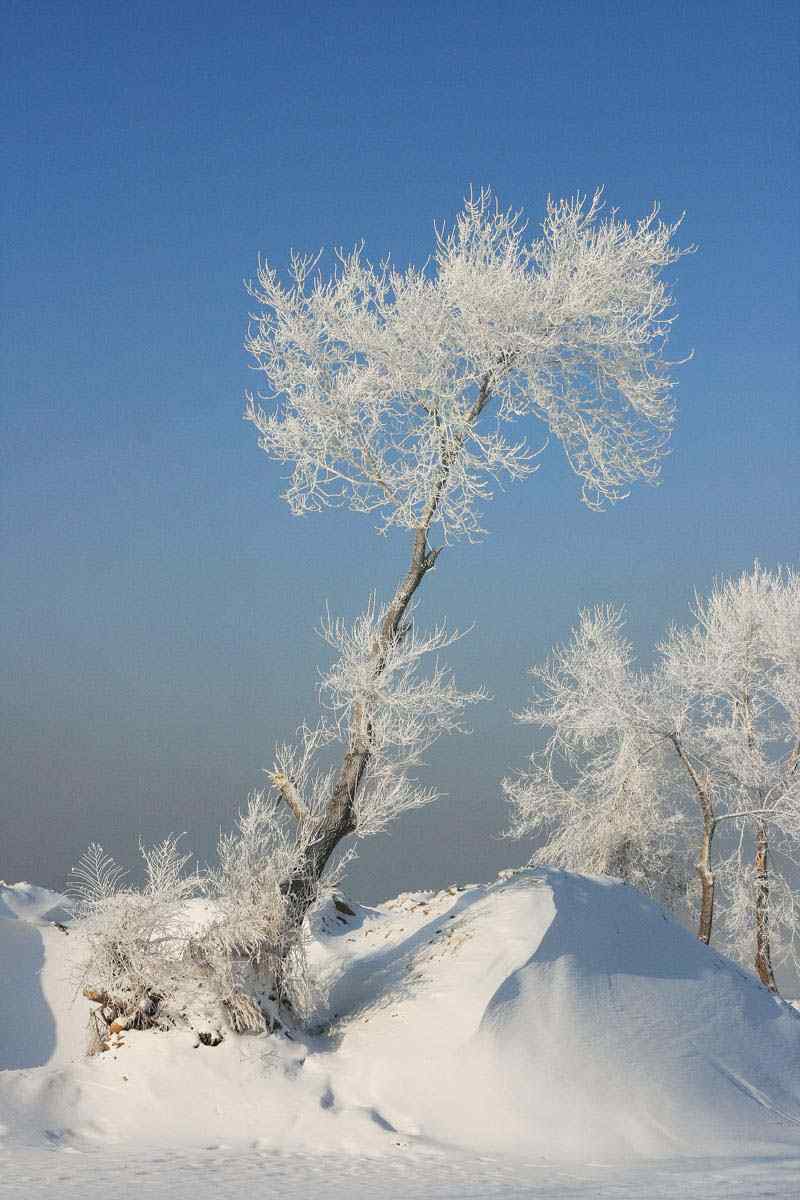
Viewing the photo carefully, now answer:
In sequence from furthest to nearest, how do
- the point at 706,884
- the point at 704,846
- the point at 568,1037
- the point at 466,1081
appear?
the point at 704,846
the point at 706,884
the point at 568,1037
the point at 466,1081

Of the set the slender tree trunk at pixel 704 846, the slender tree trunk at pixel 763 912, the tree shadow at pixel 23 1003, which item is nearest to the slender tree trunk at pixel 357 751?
the tree shadow at pixel 23 1003

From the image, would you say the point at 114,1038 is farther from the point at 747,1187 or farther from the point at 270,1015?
the point at 747,1187

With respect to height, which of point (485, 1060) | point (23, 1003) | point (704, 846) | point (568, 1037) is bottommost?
point (23, 1003)

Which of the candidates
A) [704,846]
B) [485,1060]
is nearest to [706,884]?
[704,846]

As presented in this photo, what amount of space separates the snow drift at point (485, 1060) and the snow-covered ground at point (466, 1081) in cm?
2

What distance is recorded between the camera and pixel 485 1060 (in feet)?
29.8

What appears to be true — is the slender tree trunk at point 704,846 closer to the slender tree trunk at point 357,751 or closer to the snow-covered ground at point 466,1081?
the snow-covered ground at point 466,1081

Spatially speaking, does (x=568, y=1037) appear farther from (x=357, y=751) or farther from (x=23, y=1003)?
(x=23, y=1003)

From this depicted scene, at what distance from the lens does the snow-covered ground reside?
24.2ft

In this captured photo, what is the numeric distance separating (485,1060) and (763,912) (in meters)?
11.2

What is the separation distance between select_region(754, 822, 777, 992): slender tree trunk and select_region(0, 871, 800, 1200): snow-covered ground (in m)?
7.10

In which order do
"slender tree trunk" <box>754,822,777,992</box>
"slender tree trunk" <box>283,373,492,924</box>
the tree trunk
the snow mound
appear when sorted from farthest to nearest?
1. "slender tree trunk" <box>754,822,777,992</box>
2. the tree trunk
3. "slender tree trunk" <box>283,373,492,924</box>
4. the snow mound

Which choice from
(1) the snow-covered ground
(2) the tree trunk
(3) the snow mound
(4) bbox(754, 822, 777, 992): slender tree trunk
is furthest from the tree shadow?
(4) bbox(754, 822, 777, 992): slender tree trunk

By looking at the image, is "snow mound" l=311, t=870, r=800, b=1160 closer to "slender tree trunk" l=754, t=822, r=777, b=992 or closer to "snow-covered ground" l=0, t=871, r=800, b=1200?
"snow-covered ground" l=0, t=871, r=800, b=1200
